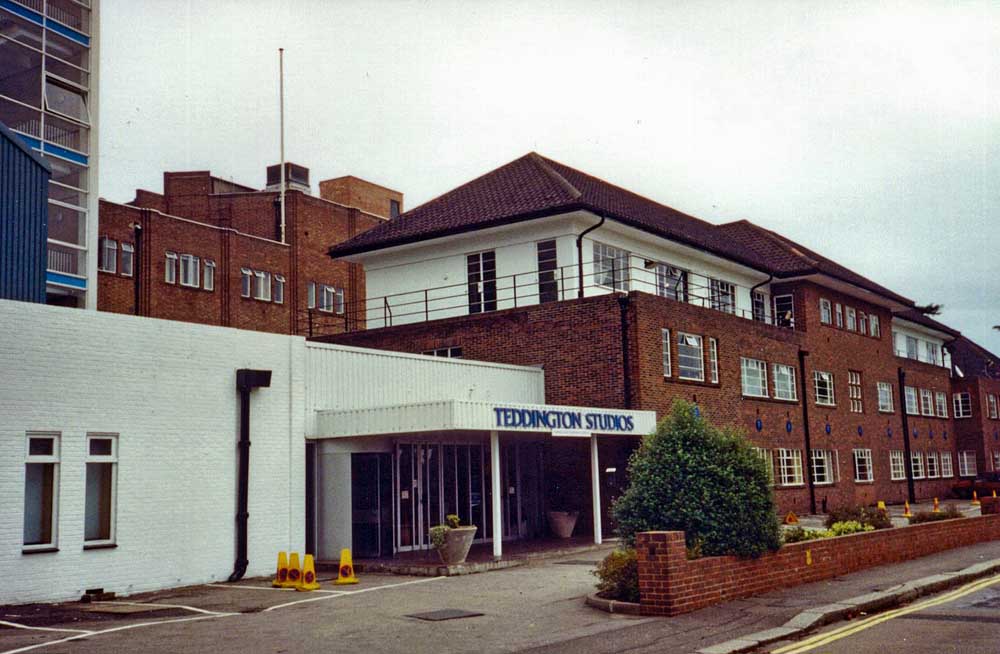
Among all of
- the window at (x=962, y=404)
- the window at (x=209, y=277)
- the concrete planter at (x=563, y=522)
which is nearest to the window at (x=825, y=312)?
the concrete planter at (x=563, y=522)

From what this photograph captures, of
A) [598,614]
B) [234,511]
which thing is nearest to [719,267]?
[234,511]

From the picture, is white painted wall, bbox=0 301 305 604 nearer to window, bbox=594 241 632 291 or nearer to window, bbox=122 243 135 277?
window, bbox=594 241 632 291

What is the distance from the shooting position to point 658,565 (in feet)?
41.9

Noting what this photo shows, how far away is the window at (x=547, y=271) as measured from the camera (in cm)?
2888

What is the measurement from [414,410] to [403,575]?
3.14m

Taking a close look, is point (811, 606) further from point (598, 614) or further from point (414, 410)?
point (414, 410)

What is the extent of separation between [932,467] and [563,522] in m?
30.2

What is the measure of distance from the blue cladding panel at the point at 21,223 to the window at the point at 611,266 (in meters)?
14.3

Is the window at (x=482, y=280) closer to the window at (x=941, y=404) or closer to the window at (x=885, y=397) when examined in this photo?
the window at (x=885, y=397)

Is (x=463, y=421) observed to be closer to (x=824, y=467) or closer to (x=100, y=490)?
(x=100, y=490)

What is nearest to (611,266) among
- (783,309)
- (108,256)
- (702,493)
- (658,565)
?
(783,309)

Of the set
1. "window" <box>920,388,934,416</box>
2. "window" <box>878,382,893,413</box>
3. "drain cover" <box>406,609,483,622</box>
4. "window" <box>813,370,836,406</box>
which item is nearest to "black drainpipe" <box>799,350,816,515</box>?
"window" <box>813,370,836,406</box>

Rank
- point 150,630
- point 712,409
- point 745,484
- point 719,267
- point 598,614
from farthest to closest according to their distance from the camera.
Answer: point 719,267
point 712,409
point 745,484
point 598,614
point 150,630

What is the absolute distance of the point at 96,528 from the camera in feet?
53.4
